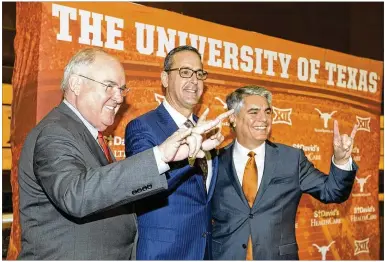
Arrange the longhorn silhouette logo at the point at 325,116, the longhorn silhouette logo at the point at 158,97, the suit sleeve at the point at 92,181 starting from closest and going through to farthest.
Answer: the suit sleeve at the point at 92,181 → the longhorn silhouette logo at the point at 158,97 → the longhorn silhouette logo at the point at 325,116

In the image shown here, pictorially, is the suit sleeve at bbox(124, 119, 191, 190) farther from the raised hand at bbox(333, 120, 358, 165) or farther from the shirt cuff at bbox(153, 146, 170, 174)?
the raised hand at bbox(333, 120, 358, 165)

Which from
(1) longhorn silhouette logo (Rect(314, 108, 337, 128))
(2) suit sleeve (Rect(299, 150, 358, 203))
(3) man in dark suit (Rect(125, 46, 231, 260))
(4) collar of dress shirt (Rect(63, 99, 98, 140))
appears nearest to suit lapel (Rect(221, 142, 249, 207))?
(3) man in dark suit (Rect(125, 46, 231, 260))

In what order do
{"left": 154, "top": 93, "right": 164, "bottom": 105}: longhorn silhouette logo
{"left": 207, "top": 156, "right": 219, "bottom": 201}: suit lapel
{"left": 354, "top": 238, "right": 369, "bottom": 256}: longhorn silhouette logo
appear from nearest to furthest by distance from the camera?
{"left": 207, "top": 156, "right": 219, "bottom": 201}: suit lapel, {"left": 154, "top": 93, "right": 164, "bottom": 105}: longhorn silhouette logo, {"left": 354, "top": 238, "right": 369, "bottom": 256}: longhorn silhouette logo

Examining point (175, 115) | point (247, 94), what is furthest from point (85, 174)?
point (247, 94)

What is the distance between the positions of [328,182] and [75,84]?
173 cm

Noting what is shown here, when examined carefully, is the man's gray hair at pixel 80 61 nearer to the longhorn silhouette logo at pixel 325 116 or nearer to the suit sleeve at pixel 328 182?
the suit sleeve at pixel 328 182

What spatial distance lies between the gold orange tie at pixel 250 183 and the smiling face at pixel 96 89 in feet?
4.12

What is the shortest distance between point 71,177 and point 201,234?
126 cm

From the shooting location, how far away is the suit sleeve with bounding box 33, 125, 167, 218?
1.49 metres

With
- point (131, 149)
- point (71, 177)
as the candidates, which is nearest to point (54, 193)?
point (71, 177)

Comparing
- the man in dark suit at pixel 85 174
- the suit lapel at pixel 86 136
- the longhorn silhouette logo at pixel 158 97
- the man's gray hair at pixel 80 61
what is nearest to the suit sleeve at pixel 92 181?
the man in dark suit at pixel 85 174

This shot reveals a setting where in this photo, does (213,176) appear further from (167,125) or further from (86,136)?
(86,136)

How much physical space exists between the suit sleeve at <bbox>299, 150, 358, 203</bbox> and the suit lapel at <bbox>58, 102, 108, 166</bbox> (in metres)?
1.55

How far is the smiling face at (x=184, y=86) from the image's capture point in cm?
277
